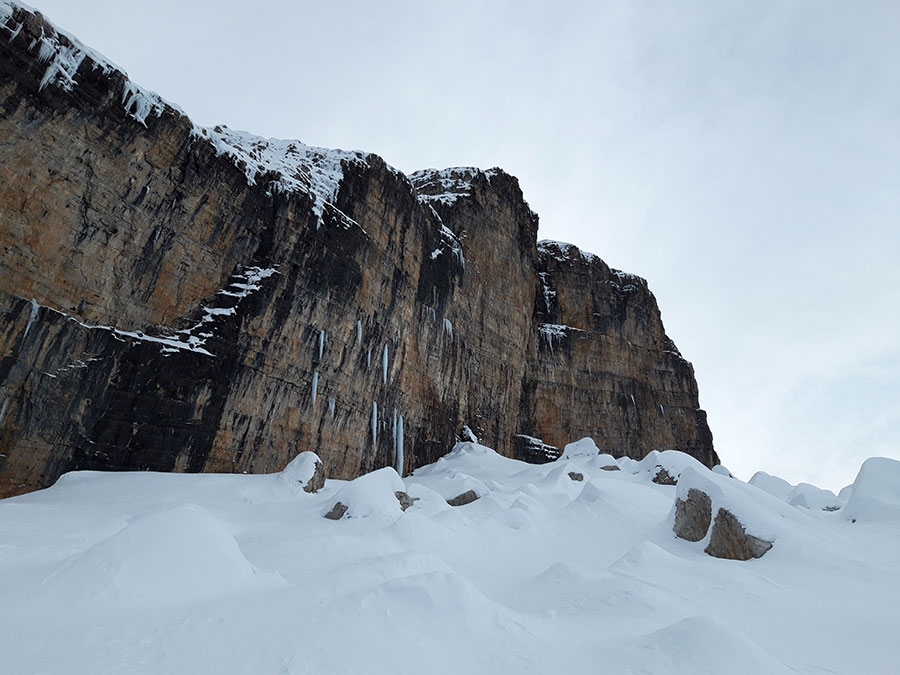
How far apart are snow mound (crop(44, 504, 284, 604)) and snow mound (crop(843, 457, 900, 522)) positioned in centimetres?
1780

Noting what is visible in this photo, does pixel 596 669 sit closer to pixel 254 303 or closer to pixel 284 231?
pixel 254 303

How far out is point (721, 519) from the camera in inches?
443

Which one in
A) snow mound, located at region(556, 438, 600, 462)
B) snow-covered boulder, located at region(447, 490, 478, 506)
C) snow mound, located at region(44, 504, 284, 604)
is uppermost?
snow mound, located at region(556, 438, 600, 462)

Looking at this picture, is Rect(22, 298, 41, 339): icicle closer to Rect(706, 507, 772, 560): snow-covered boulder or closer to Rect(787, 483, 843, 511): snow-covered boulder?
Rect(706, 507, 772, 560): snow-covered boulder

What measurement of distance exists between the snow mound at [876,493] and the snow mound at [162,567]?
1780 centimetres

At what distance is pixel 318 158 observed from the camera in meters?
26.6

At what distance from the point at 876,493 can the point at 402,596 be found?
1798cm

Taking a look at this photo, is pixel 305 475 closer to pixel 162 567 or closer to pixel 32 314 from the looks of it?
pixel 32 314

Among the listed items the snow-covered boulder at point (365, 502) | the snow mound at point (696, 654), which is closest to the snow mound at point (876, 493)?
the snow mound at point (696, 654)

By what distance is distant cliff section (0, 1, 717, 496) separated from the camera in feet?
48.9

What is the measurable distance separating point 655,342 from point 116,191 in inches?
1871

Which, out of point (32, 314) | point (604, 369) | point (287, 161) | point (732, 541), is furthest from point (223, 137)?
point (604, 369)

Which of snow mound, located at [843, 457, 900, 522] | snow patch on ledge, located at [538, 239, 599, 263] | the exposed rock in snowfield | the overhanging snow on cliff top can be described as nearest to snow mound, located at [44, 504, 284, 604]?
the exposed rock in snowfield

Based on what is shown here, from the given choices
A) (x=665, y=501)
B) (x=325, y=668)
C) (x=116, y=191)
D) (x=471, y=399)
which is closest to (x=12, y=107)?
(x=116, y=191)
